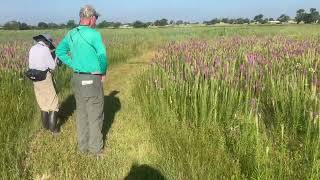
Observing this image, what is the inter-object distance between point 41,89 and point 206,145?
3.57 m

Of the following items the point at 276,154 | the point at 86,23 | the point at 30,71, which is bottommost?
the point at 276,154

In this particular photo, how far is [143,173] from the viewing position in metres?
5.84

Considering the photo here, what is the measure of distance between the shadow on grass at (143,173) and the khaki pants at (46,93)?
8.36 ft

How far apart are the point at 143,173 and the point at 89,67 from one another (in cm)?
167

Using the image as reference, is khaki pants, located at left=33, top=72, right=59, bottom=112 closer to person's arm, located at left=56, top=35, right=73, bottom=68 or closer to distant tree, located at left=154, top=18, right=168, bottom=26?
person's arm, located at left=56, top=35, right=73, bottom=68

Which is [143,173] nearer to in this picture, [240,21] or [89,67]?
[89,67]

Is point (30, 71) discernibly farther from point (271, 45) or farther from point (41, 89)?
point (271, 45)

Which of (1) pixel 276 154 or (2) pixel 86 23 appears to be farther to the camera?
(2) pixel 86 23

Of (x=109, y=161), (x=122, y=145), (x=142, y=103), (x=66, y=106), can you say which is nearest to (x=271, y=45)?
(x=142, y=103)

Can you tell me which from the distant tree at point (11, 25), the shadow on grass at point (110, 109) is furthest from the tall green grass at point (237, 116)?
the distant tree at point (11, 25)

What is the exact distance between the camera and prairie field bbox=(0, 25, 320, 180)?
16.5 ft

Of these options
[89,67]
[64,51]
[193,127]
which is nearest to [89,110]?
[89,67]

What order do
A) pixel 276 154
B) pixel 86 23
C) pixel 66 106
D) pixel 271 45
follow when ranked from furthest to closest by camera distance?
pixel 271 45, pixel 66 106, pixel 86 23, pixel 276 154

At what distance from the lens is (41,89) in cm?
790
